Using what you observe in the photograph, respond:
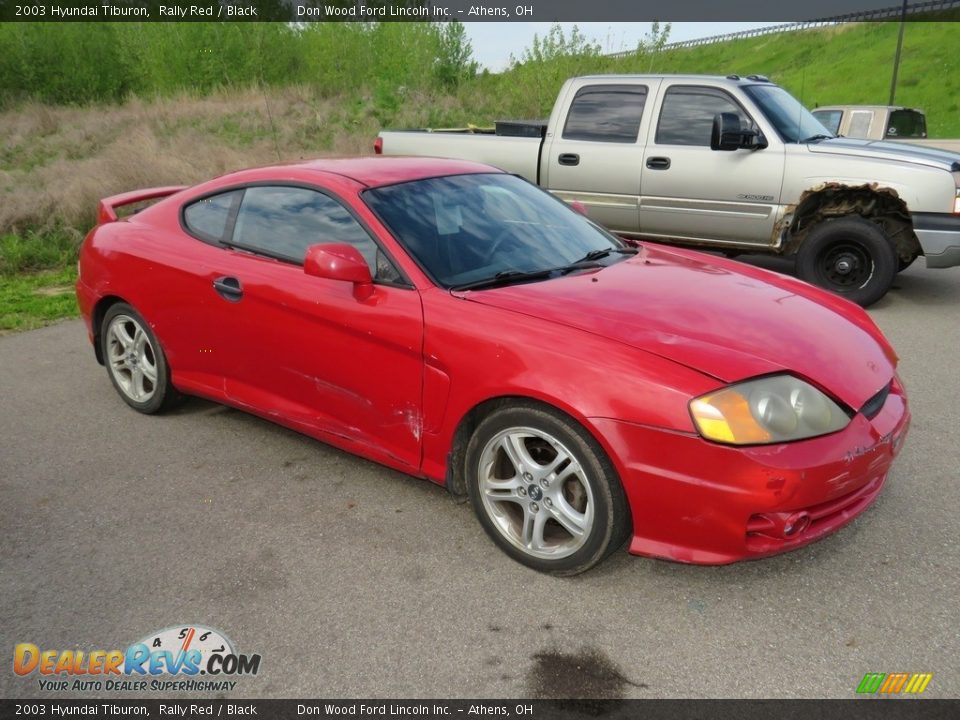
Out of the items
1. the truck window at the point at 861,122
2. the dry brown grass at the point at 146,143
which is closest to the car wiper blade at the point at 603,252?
the dry brown grass at the point at 146,143

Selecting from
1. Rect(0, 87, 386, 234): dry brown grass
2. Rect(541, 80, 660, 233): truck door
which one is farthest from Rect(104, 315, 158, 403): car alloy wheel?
Rect(0, 87, 386, 234): dry brown grass

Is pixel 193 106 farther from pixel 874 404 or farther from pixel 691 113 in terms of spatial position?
pixel 874 404

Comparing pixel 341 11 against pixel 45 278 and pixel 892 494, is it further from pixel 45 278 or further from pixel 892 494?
pixel 892 494

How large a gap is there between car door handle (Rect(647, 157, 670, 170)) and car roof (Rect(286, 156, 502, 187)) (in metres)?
3.67

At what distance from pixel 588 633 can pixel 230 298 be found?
2414mm

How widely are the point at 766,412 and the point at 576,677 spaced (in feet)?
3.57

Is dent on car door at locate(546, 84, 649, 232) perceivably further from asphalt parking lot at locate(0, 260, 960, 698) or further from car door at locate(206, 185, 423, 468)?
car door at locate(206, 185, 423, 468)

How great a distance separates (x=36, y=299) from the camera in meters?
8.02

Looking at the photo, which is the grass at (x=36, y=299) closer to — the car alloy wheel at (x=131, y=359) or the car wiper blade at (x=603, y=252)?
the car alloy wheel at (x=131, y=359)

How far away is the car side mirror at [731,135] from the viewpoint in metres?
7.21

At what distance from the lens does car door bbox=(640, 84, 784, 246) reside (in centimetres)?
738

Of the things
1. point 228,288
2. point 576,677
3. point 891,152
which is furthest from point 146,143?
point 576,677

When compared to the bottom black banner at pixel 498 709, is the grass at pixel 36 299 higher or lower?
lower

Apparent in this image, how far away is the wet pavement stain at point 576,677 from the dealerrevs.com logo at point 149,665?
3.02 feet
